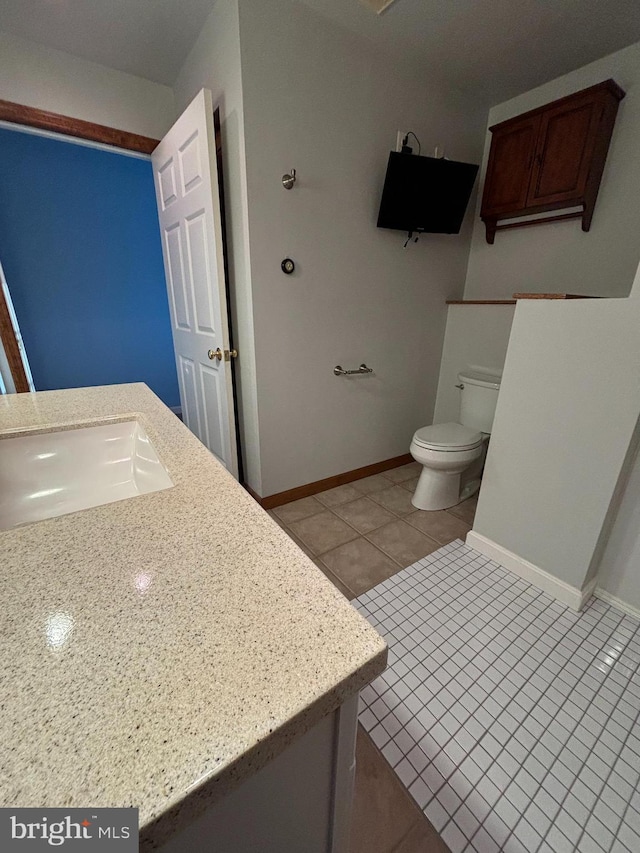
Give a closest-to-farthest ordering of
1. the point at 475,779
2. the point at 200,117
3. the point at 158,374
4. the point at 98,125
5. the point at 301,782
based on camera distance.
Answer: the point at 301,782 → the point at 475,779 → the point at 200,117 → the point at 98,125 → the point at 158,374

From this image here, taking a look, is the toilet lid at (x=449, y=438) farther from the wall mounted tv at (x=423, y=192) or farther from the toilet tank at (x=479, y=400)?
the wall mounted tv at (x=423, y=192)

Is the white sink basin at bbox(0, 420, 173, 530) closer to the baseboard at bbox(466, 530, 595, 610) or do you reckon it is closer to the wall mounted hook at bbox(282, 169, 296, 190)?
the wall mounted hook at bbox(282, 169, 296, 190)

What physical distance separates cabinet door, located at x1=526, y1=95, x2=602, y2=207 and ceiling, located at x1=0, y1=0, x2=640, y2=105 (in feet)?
0.85

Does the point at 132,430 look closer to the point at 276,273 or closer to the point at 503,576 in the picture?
the point at 276,273

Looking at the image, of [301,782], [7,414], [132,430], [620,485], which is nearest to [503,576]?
[620,485]

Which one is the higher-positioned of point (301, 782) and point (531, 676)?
point (301, 782)

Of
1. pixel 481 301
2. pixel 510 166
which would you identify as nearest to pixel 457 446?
pixel 481 301

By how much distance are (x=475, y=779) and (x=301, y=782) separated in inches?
32.1

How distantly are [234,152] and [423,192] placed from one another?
987 mm

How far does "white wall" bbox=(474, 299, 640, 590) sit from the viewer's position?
1.17 m

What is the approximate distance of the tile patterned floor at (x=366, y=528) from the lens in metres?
1.62

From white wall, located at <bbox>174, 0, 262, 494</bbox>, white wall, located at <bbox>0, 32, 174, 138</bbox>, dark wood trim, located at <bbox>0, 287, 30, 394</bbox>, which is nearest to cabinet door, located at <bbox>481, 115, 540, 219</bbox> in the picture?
white wall, located at <bbox>174, 0, 262, 494</bbox>

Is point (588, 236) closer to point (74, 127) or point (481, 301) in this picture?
point (481, 301)

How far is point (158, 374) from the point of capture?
11.4 ft
